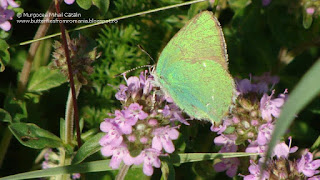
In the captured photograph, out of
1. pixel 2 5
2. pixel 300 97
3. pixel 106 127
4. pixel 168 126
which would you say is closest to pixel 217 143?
pixel 168 126

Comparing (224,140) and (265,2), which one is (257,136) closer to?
(224,140)

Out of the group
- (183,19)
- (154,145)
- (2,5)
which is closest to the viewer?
(154,145)

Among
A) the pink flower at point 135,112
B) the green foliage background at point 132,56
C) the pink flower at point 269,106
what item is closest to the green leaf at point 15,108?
the green foliage background at point 132,56

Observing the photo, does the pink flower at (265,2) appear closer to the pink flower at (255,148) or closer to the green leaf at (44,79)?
the pink flower at (255,148)

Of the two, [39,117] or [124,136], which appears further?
[39,117]

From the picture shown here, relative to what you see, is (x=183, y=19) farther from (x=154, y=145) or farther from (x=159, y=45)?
(x=154, y=145)
